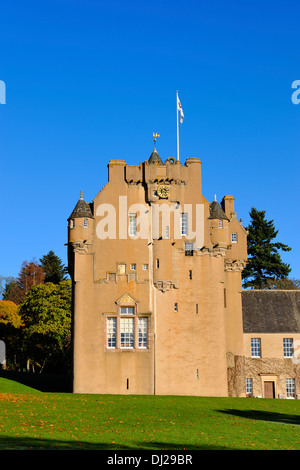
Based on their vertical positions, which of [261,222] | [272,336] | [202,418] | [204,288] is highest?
[261,222]

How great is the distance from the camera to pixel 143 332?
5106 cm

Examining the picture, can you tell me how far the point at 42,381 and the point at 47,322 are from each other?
12.3 m

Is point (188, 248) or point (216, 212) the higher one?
point (216, 212)

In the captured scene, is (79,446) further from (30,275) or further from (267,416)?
(30,275)

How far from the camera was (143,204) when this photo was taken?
53.1 metres

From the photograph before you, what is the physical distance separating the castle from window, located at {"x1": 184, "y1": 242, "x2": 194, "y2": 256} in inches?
3.2

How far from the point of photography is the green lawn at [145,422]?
26.2 m

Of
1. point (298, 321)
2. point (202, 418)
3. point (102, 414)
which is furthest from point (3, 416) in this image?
point (298, 321)

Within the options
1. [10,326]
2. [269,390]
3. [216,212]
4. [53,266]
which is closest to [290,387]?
[269,390]

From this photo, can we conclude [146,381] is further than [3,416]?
Yes

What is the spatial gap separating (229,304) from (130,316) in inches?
375

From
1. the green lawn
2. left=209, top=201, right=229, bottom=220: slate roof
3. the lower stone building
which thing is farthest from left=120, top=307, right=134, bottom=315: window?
the lower stone building

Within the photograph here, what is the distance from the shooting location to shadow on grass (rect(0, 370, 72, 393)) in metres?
54.4
